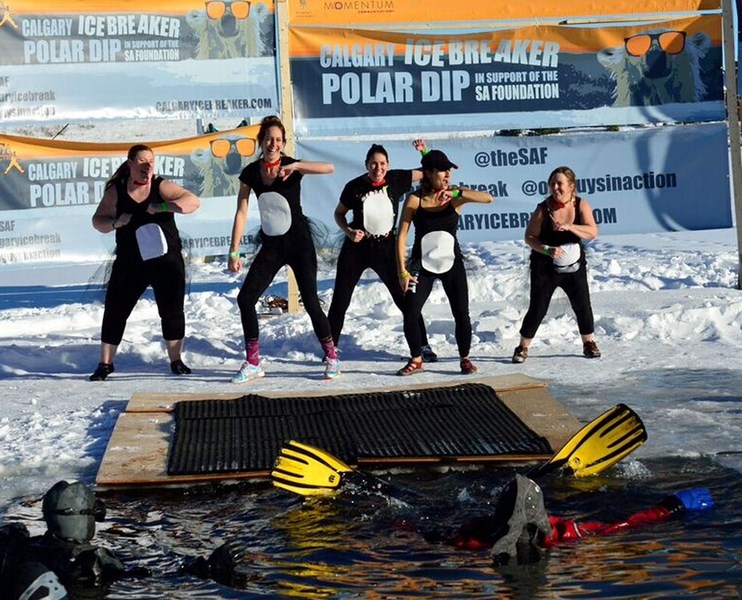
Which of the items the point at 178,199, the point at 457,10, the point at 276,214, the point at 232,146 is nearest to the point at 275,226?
the point at 276,214

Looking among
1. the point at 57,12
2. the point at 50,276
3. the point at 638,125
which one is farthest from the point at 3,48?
the point at 638,125

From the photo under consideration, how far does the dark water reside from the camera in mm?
5078

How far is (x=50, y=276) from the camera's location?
15.9 metres

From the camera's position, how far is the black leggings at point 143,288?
9.36 meters

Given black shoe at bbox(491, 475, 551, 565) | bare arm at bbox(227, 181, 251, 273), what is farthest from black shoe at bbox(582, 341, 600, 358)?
black shoe at bbox(491, 475, 551, 565)

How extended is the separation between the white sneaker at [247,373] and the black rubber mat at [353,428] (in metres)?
0.83

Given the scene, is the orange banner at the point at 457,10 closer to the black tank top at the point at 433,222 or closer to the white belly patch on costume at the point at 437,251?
the black tank top at the point at 433,222

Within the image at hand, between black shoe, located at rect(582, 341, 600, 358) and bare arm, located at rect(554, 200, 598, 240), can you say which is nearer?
bare arm, located at rect(554, 200, 598, 240)

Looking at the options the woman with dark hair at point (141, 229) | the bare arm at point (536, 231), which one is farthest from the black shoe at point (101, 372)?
the bare arm at point (536, 231)

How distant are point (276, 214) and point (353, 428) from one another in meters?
2.15

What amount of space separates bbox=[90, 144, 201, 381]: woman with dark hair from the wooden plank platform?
99 centimetres

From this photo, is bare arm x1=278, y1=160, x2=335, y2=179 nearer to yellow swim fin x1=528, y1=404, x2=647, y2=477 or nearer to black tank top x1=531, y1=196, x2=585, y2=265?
black tank top x1=531, y1=196, x2=585, y2=265

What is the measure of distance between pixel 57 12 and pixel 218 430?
529 cm

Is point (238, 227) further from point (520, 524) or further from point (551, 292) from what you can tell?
point (520, 524)
